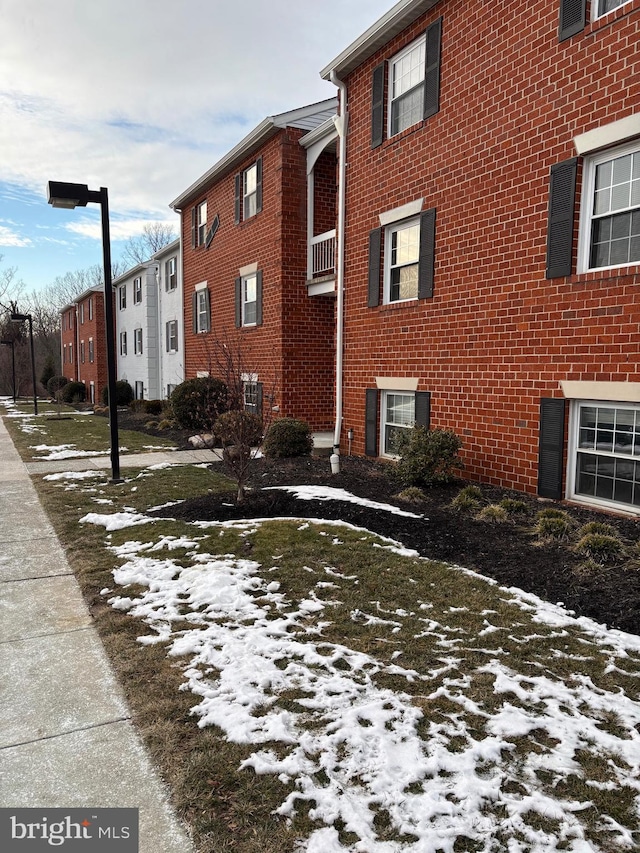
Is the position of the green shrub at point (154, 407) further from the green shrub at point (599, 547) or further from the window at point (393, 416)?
the green shrub at point (599, 547)

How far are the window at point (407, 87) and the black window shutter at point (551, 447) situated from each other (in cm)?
522

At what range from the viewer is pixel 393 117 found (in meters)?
10.4

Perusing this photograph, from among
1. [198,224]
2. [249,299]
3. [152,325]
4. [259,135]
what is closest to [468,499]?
[249,299]

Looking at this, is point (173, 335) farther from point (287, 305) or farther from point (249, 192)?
point (287, 305)

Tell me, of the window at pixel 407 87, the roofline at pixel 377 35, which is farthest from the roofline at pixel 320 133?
the window at pixel 407 87

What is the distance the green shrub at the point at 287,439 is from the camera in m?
11.6

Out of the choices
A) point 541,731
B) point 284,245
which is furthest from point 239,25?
point 541,731

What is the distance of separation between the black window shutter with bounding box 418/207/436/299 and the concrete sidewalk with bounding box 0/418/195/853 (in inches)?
267

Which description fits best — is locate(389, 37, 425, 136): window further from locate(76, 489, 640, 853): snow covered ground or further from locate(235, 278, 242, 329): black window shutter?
locate(76, 489, 640, 853): snow covered ground

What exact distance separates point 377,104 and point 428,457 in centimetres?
677

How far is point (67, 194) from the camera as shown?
861 centimetres

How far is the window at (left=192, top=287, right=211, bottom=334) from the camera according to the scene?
1924cm

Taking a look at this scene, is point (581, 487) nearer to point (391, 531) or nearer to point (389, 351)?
point (391, 531)

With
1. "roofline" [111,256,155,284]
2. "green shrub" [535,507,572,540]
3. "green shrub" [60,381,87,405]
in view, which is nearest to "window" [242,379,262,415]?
"green shrub" [535,507,572,540]
